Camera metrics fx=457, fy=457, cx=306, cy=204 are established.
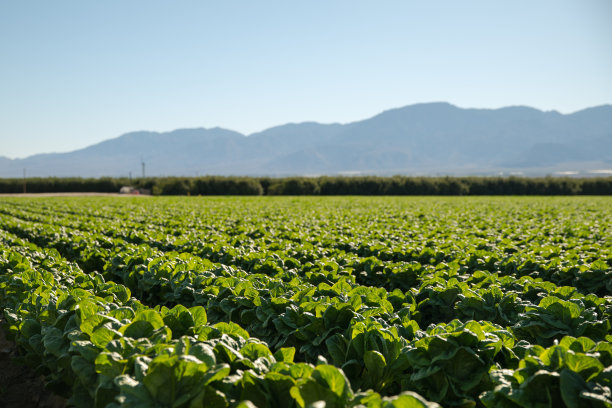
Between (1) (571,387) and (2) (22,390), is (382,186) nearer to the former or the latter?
(2) (22,390)

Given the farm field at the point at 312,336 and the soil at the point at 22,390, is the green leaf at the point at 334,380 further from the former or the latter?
the soil at the point at 22,390

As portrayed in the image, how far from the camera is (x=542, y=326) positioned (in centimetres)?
409

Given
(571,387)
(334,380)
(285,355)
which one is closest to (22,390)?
(285,355)

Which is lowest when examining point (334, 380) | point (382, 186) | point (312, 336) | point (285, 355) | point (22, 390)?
point (22, 390)

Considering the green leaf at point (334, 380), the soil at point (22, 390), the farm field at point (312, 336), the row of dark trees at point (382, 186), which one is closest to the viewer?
the green leaf at point (334, 380)

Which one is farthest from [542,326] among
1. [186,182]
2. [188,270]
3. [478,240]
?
[186,182]

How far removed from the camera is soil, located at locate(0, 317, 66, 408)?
15.4ft

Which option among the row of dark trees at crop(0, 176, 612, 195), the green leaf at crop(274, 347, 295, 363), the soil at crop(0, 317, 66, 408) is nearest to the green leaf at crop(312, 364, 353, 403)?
the green leaf at crop(274, 347, 295, 363)

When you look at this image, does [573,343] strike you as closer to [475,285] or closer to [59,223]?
[475,285]

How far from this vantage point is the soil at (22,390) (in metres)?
4.71

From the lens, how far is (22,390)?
4996 mm

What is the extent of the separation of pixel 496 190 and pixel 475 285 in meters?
60.5

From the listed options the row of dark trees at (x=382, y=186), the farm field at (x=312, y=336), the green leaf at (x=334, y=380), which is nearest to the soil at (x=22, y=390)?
the farm field at (x=312, y=336)

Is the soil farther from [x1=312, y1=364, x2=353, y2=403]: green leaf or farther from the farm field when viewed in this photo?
[x1=312, y1=364, x2=353, y2=403]: green leaf
